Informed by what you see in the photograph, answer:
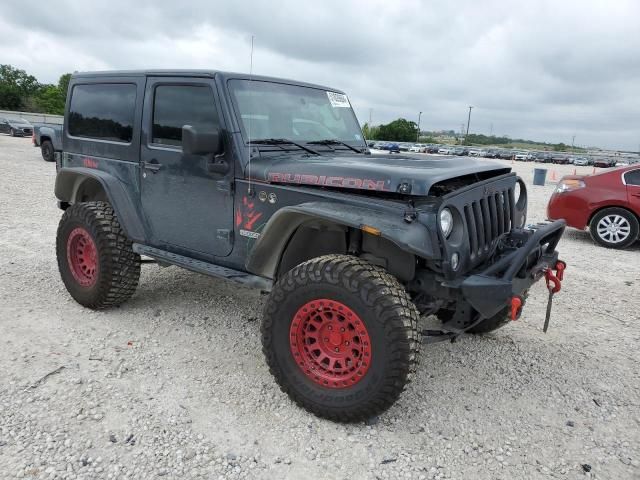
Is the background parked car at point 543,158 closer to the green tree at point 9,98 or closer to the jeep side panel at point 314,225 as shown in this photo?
the jeep side panel at point 314,225

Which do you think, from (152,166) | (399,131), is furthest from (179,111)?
(399,131)

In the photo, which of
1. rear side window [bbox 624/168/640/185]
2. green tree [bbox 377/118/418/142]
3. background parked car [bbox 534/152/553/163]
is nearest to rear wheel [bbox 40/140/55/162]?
rear side window [bbox 624/168/640/185]

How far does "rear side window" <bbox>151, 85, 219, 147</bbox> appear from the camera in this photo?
3.68m

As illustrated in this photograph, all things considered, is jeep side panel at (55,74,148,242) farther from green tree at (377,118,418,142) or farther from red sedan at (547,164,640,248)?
green tree at (377,118,418,142)

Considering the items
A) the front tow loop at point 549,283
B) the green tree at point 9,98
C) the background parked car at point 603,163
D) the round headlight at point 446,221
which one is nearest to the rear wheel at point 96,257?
the round headlight at point 446,221

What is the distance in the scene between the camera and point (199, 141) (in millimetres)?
3271

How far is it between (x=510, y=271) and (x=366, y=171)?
984 mm

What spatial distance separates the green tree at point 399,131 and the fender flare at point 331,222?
64385mm

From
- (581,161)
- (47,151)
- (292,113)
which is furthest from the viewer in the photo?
(581,161)

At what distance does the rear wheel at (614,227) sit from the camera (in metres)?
7.86

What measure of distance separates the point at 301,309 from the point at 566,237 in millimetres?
7022

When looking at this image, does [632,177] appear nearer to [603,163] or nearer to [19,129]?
[19,129]

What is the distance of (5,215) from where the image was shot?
8273 millimetres

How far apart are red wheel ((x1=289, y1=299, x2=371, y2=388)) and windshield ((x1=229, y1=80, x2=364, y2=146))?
4.39ft
